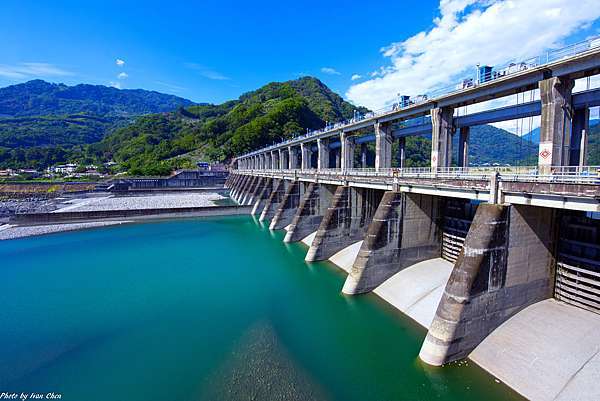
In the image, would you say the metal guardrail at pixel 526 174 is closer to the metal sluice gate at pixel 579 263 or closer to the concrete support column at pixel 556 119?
the concrete support column at pixel 556 119

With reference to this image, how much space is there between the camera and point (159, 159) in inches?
5281

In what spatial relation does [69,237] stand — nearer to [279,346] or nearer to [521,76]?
[279,346]

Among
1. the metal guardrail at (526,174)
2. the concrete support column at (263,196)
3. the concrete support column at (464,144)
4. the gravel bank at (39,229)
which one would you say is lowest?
the gravel bank at (39,229)

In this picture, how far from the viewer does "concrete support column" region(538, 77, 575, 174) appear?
45.8ft

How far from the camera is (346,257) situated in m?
24.4

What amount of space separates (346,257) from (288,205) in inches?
612

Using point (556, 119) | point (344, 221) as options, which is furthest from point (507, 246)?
point (344, 221)

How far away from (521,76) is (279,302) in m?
18.7

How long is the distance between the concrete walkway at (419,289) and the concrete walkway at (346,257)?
4.52m

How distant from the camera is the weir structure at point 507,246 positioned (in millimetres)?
11055

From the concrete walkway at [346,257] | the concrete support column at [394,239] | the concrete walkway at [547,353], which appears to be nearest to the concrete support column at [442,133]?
the concrete support column at [394,239]

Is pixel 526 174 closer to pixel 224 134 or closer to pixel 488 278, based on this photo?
pixel 488 278

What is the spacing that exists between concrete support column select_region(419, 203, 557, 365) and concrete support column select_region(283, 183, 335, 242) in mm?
19922

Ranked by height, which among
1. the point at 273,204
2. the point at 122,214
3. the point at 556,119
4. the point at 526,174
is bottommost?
the point at 122,214
